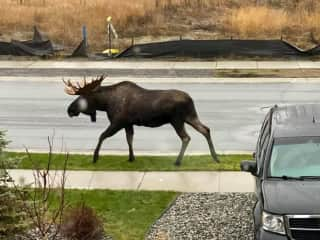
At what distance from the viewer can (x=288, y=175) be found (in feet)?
32.0

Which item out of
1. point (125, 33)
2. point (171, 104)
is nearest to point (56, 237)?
point (171, 104)

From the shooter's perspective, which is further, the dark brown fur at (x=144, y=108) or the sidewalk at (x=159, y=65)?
the sidewalk at (x=159, y=65)

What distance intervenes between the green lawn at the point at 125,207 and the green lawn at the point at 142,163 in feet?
5.93

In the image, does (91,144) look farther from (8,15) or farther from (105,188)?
(8,15)

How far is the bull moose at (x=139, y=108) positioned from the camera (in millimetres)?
14578

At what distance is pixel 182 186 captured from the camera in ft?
44.9

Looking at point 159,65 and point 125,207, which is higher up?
point 125,207

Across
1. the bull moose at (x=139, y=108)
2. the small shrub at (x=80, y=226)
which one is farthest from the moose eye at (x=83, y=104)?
the small shrub at (x=80, y=226)

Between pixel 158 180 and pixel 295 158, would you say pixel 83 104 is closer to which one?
pixel 158 180

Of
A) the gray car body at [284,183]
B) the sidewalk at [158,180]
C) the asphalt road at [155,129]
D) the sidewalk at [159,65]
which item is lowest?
the sidewalk at [159,65]

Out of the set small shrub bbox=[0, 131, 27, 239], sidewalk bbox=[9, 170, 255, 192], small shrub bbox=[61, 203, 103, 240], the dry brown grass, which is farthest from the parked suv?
the dry brown grass

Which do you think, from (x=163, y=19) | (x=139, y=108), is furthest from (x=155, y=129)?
(x=163, y=19)

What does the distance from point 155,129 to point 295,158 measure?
9974 millimetres

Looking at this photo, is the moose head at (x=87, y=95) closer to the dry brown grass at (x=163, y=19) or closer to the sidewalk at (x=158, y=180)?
the sidewalk at (x=158, y=180)
